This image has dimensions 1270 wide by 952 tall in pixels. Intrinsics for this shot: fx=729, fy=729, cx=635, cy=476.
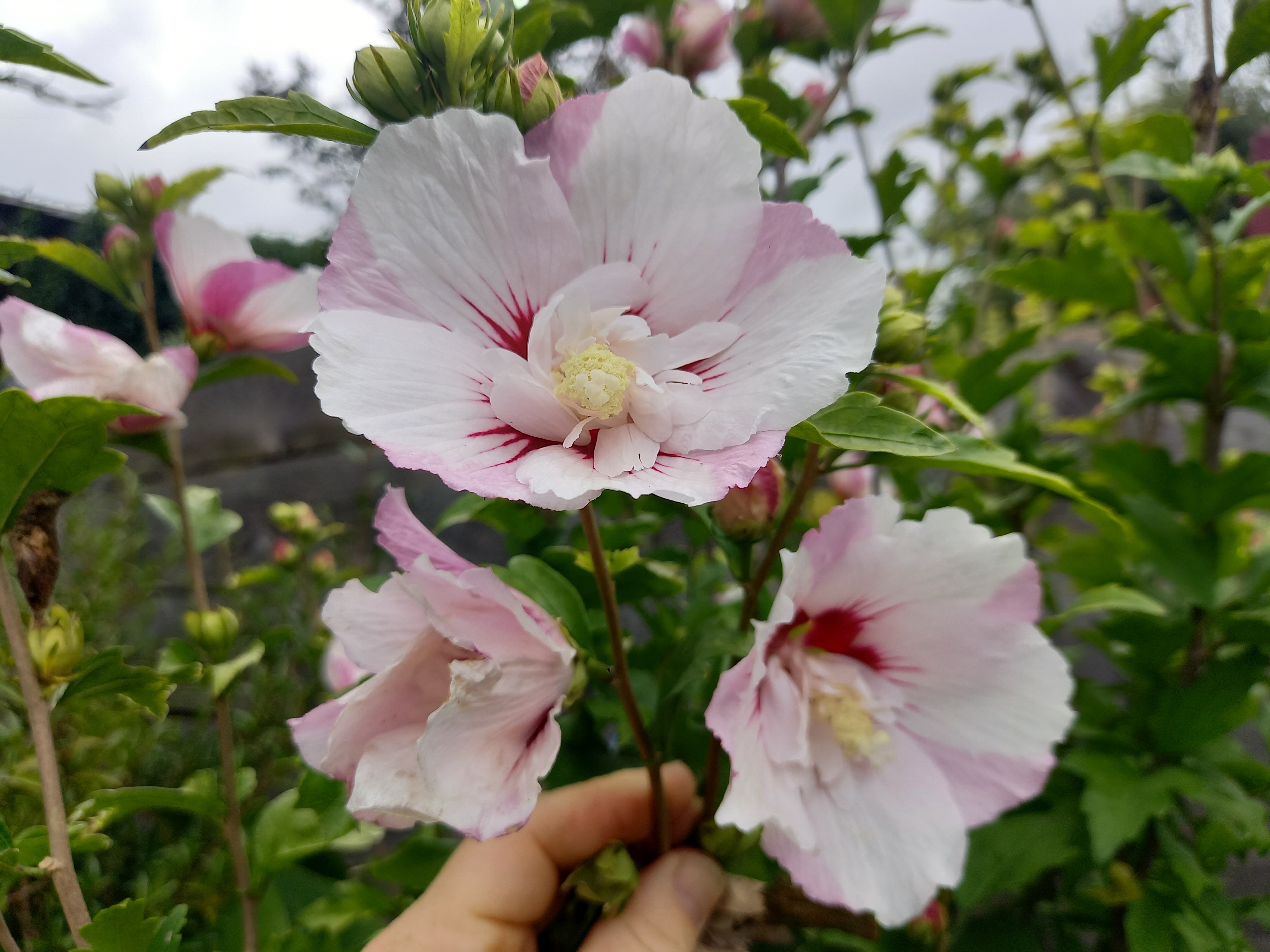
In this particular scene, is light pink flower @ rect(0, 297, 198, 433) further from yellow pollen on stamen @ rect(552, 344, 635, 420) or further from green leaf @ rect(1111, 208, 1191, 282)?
green leaf @ rect(1111, 208, 1191, 282)

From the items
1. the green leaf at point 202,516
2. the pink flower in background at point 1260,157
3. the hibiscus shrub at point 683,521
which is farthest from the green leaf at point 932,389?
the pink flower in background at point 1260,157

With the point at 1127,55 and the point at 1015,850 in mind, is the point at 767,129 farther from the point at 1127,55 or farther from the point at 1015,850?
the point at 1015,850

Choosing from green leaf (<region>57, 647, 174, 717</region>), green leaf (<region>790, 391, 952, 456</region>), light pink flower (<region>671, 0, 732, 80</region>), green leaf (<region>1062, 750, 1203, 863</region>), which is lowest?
green leaf (<region>1062, 750, 1203, 863</region>)

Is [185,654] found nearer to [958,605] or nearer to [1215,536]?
[958,605]

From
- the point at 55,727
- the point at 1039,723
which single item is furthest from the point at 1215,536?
the point at 55,727

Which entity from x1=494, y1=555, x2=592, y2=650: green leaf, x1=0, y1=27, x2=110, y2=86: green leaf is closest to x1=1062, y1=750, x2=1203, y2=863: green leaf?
x1=494, y1=555, x2=592, y2=650: green leaf

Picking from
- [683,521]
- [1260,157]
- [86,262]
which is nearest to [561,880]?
[683,521]

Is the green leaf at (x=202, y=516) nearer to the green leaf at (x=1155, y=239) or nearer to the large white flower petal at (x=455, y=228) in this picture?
the large white flower petal at (x=455, y=228)
